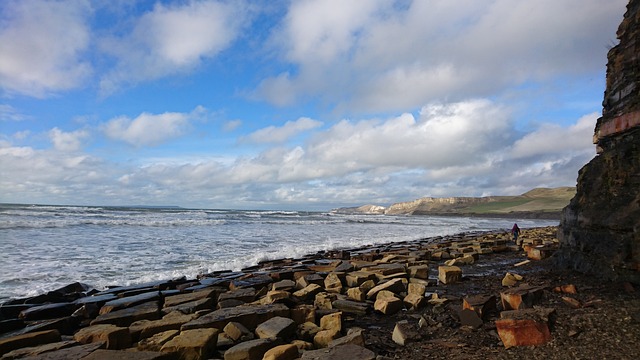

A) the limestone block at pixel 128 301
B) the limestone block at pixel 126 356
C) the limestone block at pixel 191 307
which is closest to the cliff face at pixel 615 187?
the limestone block at pixel 126 356

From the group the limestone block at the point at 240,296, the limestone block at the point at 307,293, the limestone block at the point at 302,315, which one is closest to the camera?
the limestone block at the point at 302,315

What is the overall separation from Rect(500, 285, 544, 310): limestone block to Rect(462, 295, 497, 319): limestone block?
0.56ft

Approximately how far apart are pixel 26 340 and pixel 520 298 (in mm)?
6579

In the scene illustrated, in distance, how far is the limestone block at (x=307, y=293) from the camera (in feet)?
23.0

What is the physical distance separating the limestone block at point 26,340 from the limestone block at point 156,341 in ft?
4.44

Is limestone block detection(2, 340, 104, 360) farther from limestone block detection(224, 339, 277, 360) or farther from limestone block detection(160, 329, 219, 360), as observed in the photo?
limestone block detection(224, 339, 277, 360)

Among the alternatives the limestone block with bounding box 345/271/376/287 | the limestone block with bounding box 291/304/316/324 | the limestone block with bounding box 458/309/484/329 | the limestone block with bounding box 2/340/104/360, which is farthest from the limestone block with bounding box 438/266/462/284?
the limestone block with bounding box 2/340/104/360

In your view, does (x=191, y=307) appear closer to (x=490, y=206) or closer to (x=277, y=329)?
(x=277, y=329)

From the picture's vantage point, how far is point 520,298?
5.04 m

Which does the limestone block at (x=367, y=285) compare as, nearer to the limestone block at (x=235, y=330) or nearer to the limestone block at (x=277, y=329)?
the limestone block at (x=277, y=329)

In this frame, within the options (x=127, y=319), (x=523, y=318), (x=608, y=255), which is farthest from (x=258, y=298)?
(x=608, y=255)

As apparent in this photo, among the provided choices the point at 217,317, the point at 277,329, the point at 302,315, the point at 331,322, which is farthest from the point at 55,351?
the point at 331,322

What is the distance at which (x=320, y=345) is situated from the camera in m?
4.52

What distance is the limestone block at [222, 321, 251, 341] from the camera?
4.71 metres
